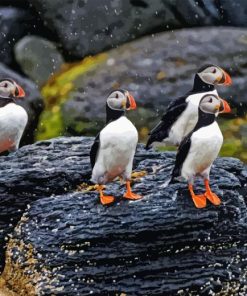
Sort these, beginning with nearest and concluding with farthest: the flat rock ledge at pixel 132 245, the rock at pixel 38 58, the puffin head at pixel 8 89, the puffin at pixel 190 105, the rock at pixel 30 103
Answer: the flat rock ledge at pixel 132 245 < the puffin at pixel 190 105 < the puffin head at pixel 8 89 < the rock at pixel 30 103 < the rock at pixel 38 58

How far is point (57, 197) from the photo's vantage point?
6594 millimetres

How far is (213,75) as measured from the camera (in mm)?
6402

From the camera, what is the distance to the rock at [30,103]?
863cm

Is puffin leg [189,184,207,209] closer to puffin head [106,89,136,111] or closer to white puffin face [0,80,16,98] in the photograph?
puffin head [106,89,136,111]

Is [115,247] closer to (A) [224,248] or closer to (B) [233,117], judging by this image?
(A) [224,248]

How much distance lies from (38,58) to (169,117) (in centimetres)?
315

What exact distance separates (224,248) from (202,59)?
290cm

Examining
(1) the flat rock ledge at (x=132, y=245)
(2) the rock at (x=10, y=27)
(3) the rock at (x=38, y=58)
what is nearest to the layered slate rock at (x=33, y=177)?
(1) the flat rock ledge at (x=132, y=245)

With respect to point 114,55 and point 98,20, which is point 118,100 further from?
point 98,20

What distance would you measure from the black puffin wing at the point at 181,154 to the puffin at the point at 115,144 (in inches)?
12.3

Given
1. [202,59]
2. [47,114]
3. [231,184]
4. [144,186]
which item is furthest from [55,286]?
[202,59]

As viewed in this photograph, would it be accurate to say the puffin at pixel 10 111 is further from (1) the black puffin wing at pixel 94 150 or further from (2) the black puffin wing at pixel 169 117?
(2) the black puffin wing at pixel 169 117

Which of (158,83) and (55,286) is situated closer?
(55,286)

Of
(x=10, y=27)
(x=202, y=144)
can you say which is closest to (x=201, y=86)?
(x=202, y=144)
